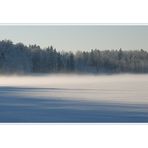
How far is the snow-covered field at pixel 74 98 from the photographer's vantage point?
72.1ft

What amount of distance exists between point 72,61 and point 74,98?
54 centimetres

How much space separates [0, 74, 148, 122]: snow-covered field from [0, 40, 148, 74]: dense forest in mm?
102

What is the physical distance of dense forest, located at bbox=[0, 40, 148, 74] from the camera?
869 inches

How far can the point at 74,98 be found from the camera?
22.0 meters

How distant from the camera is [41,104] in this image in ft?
72.2

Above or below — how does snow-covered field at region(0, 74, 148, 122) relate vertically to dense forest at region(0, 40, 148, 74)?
below

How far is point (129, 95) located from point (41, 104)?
1268 millimetres

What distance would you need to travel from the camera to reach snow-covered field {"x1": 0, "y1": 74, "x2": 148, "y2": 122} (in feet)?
72.1

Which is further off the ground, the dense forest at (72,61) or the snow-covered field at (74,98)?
the dense forest at (72,61)

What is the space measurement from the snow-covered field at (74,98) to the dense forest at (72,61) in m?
0.10

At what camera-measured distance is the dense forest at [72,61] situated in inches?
869
